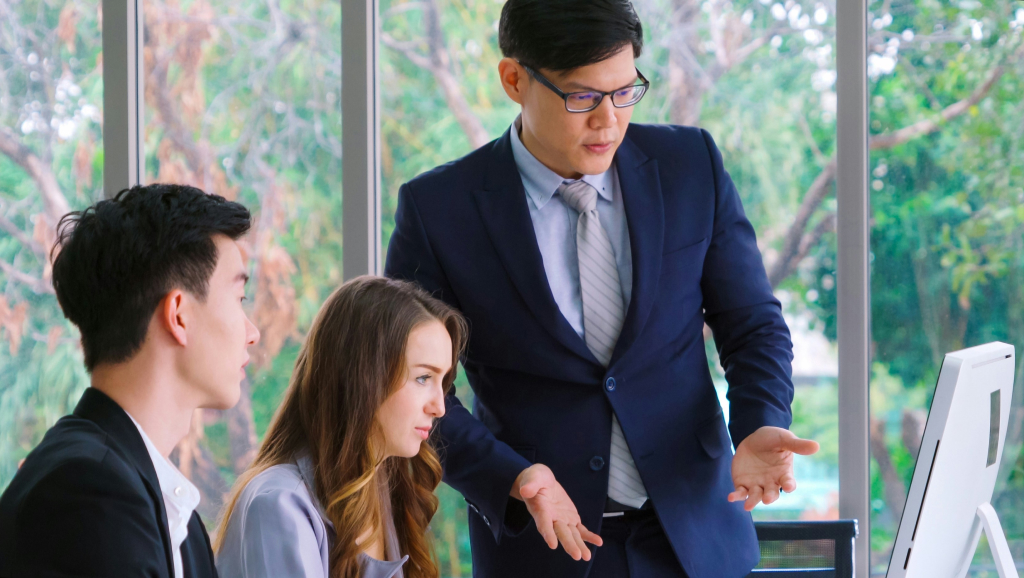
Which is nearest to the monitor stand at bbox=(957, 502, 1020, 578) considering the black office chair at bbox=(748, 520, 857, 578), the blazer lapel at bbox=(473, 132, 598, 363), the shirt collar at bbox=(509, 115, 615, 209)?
the black office chair at bbox=(748, 520, 857, 578)

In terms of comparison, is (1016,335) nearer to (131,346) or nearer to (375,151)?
(375,151)

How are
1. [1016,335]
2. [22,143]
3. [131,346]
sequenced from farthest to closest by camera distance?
1. [22,143]
2. [1016,335]
3. [131,346]

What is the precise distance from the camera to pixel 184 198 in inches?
45.5

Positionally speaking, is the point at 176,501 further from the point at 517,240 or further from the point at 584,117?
the point at 584,117

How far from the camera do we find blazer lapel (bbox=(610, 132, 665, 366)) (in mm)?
1495

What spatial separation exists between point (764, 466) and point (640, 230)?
469 millimetres

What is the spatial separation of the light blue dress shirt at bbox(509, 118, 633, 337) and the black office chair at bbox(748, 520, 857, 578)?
995 mm

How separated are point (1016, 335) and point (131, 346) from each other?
238 cm

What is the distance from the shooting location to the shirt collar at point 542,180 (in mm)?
1602

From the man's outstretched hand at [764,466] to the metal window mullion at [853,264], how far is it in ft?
3.75

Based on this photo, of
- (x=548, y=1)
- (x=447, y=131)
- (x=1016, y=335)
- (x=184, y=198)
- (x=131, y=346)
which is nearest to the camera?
(x=131, y=346)

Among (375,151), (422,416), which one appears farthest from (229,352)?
(375,151)

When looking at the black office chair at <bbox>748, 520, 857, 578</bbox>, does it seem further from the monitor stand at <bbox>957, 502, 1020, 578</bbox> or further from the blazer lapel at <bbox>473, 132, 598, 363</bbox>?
the blazer lapel at <bbox>473, 132, 598, 363</bbox>

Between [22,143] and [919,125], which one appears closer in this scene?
[919,125]
